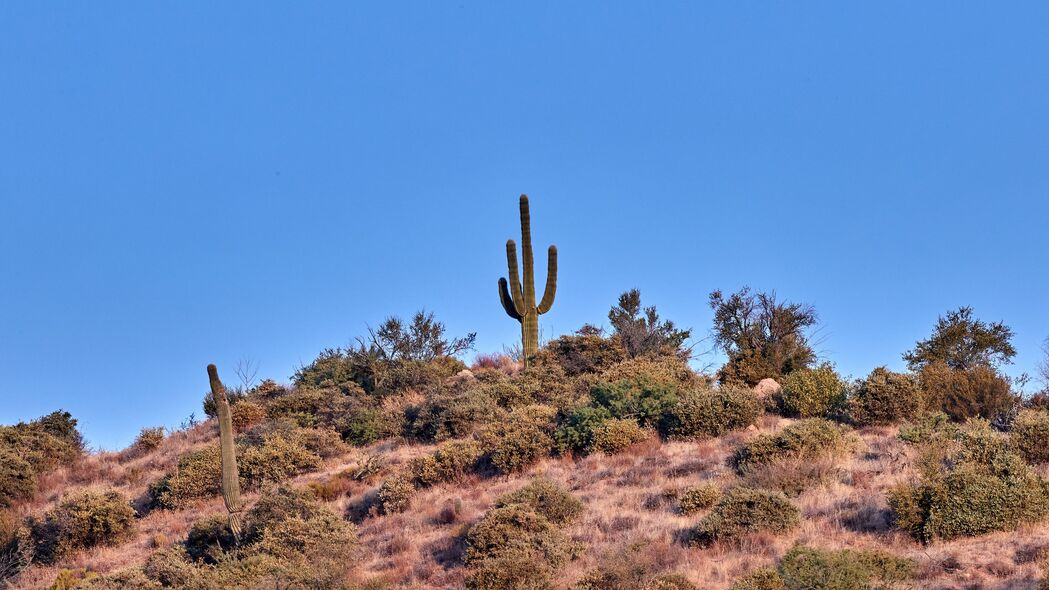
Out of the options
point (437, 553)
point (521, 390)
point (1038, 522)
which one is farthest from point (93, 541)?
point (1038, 522)

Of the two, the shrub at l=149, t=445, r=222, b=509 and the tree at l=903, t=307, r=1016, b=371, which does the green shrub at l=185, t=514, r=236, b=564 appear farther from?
the tree at l=903, t=307, r=1016, b=371

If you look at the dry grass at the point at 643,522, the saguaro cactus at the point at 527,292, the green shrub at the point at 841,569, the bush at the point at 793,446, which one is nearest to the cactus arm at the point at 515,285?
the saguaro cactus at the point at 527,292

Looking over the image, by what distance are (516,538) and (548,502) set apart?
5.70 feet

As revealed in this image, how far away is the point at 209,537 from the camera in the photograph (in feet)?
60.1

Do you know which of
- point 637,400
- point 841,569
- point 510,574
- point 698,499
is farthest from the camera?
point 637,400

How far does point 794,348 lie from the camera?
97.3 feet

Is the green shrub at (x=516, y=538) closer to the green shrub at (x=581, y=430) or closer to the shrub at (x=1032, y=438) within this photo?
the green shrub at (x=581, y=430)

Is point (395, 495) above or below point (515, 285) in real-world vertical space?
below

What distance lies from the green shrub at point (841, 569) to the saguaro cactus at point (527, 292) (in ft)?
67.8

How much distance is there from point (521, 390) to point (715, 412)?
25.7 ft

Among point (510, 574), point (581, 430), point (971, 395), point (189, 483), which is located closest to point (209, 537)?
point (189, 483)

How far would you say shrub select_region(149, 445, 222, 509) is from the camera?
2289 centimetres

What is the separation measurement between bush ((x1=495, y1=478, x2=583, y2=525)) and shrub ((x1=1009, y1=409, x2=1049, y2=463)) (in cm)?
811

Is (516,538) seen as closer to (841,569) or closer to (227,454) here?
(841,569)
